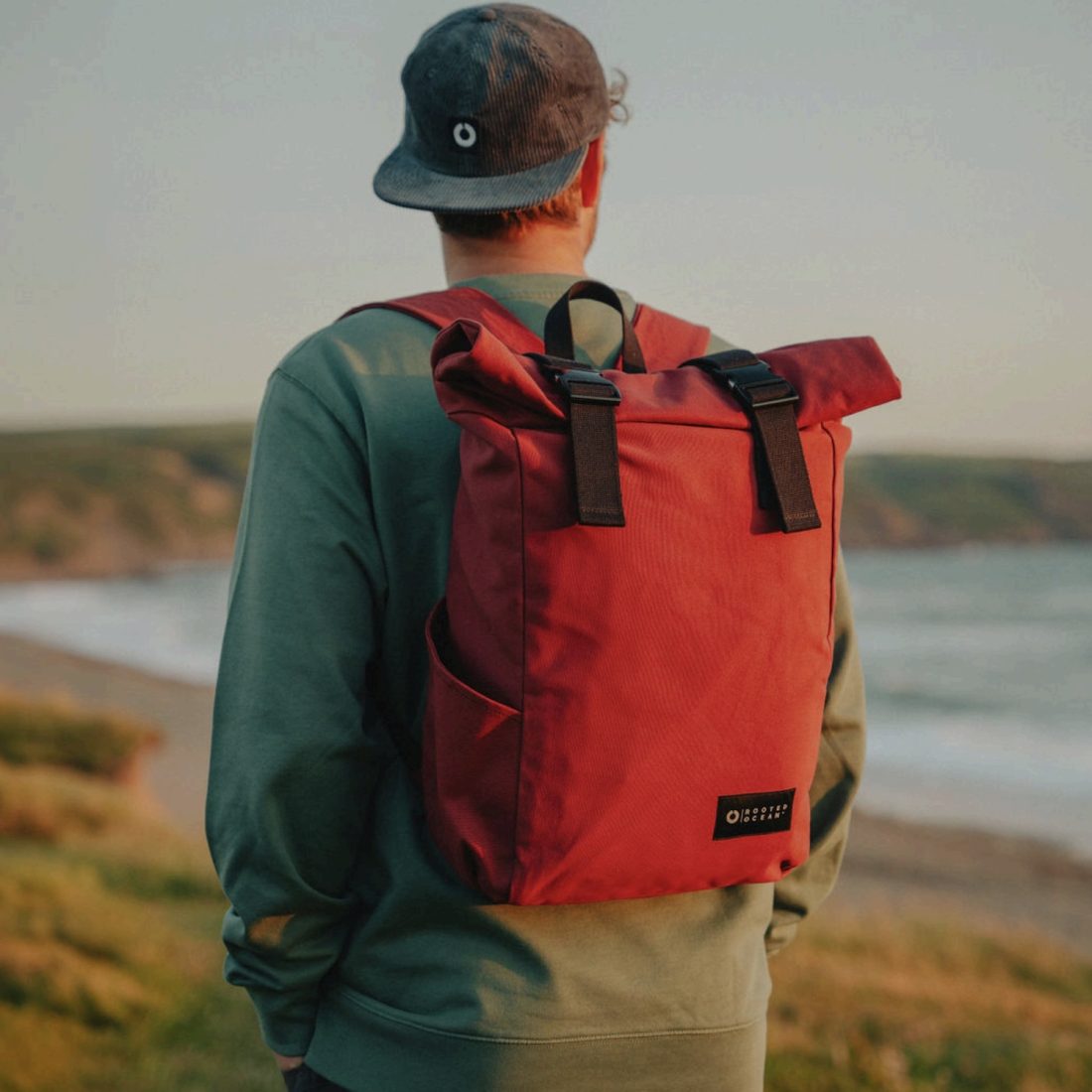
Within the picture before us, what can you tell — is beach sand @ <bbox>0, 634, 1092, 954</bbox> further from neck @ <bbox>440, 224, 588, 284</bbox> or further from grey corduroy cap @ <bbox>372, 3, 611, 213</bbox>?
grey corduroy cap @ <bbox>372, 3, 611, 213</bbox>

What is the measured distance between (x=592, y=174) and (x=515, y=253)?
163mm

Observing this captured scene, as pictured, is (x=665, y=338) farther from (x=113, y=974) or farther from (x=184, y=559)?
(x=184, y=559)

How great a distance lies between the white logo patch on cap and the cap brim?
0.13 ft

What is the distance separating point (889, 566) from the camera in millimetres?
41094

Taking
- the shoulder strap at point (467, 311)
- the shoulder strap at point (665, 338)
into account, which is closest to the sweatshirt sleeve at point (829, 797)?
the shoulder strap at point (665, 338)

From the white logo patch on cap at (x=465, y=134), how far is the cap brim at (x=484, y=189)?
0.13ft

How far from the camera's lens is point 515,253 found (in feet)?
5.45

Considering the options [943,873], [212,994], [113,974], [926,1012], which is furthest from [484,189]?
[943,873]

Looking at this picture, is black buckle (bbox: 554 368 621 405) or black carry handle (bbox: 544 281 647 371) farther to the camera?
black carry handle (bbox: 544 281 647 371)

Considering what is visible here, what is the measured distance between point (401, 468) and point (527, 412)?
0.23m

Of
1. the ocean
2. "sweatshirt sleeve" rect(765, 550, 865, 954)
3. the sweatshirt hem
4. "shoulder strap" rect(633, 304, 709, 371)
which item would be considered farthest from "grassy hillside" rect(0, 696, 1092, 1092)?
the ocean

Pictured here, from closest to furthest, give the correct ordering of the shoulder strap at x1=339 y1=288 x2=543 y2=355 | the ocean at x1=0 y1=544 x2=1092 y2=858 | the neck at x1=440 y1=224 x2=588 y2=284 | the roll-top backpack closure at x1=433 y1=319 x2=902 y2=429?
the roll-top backpack closure at x1=433 y1=319 x2=902 y2=429 < the shoulder strap at x1=339 y1=288 x2=543 y2=355 < the neck at x1=440 y1=224 x2=588 y2=284 < the ocean at x1=0 y1=544 x2=1092 y2=858

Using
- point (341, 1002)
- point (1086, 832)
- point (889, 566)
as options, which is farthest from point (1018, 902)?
point (889, 566)

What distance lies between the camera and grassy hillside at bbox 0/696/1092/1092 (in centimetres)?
374
